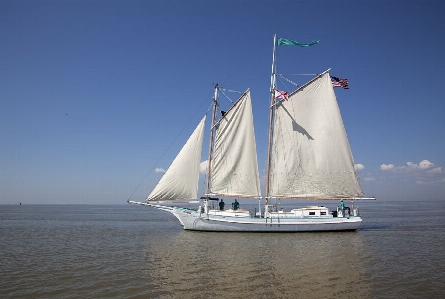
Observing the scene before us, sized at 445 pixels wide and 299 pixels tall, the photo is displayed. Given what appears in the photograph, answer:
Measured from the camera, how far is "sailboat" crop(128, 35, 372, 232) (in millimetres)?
40469

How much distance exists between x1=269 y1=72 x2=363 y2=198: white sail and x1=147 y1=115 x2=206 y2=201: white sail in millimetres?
9182

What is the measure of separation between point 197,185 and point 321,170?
1501cm

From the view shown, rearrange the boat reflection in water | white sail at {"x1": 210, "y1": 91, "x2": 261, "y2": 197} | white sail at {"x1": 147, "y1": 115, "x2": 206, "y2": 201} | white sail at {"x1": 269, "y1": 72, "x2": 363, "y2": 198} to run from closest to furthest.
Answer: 1. the boat reflection in water
2. white sail at {"x1": 147, "y1": 115, "x2": 206, "y2": 201}
3. white sail at {"x1": 210, "y1": 91, "x2": 261, "y2": 197}
4. white sail at {"x1": 269, "y1": 72, "x2": 363, "y2": 198}

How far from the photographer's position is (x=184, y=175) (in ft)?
132

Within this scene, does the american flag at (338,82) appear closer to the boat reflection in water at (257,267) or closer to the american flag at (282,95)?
the american flag at (282,95)

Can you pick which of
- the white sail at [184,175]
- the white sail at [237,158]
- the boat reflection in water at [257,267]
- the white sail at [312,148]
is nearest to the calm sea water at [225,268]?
the boat reflection in water at [257,267]

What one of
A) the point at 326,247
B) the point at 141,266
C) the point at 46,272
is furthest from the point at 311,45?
the point at 46,272

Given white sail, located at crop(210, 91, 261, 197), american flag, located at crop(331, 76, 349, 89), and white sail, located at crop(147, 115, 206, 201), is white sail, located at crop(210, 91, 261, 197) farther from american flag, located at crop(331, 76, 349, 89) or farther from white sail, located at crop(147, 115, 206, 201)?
american flag, located at crop(331, 76, 349, 89)

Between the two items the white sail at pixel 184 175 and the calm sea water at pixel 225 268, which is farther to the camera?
the white sail at pixel 184 175

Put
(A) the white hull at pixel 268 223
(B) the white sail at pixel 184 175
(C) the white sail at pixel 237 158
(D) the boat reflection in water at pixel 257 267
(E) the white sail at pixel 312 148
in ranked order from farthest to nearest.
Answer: (E) the white sail at pixel 312 148
(C) the white sail at pixel 237 158
(B) the white sail at pixel 184 175
(A) the white hull at pixel 268 223
(D) the boat reflection in water at pixel 257 267

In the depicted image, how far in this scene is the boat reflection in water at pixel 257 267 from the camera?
16656 millimetres

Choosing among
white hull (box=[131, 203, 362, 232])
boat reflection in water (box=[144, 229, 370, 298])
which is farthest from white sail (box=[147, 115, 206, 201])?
boat reflection in water (box=[144, 229, 370, 298])

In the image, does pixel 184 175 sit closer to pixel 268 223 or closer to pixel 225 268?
pixel 268 223

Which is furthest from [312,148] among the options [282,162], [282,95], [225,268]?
[225,268]
